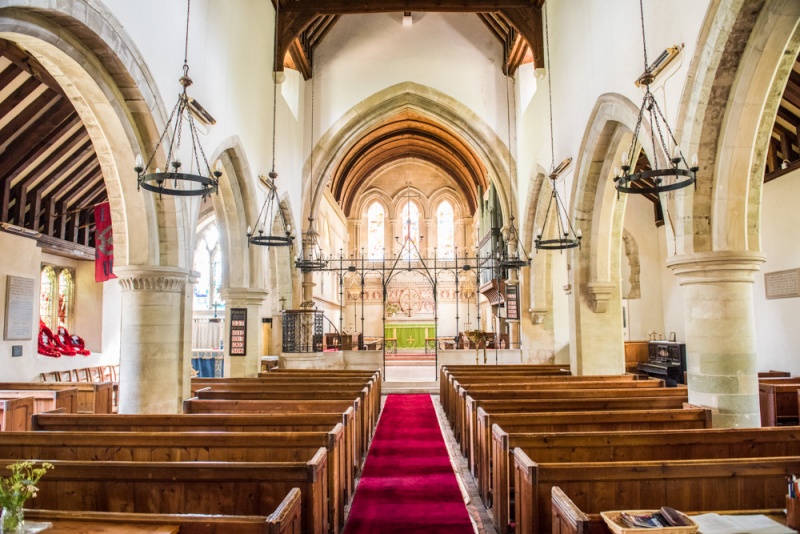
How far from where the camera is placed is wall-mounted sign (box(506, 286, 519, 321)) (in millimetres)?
12695

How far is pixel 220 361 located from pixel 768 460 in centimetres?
1294

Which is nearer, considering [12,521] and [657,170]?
[12,521]

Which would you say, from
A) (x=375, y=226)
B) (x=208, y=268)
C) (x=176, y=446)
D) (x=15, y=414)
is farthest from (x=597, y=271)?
(x=375, y=226)

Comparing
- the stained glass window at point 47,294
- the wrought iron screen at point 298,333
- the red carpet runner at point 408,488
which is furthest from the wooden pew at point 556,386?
the stained glass window at point 47,294

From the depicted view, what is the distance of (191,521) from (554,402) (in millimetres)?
3674

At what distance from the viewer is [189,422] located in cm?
431

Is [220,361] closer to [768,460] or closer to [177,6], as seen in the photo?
[177,6]

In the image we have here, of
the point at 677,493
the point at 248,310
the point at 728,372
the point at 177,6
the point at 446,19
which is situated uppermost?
the point at 446,19

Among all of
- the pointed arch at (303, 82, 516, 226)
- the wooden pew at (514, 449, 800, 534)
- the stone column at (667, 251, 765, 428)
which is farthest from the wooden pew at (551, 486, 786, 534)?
the pointed arch at (303, 82, 516, 226)

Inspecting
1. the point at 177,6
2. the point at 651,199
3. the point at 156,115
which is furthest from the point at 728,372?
the point at 651,199

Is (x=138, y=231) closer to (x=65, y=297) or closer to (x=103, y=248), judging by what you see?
(x=103, y=248)

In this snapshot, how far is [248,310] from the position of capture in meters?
9.86

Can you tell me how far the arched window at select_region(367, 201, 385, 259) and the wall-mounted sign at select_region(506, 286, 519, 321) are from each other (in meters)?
12.2

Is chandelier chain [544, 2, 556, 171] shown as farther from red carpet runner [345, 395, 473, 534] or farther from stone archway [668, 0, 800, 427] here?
red carpet runner [345, 395, 473, 534]
